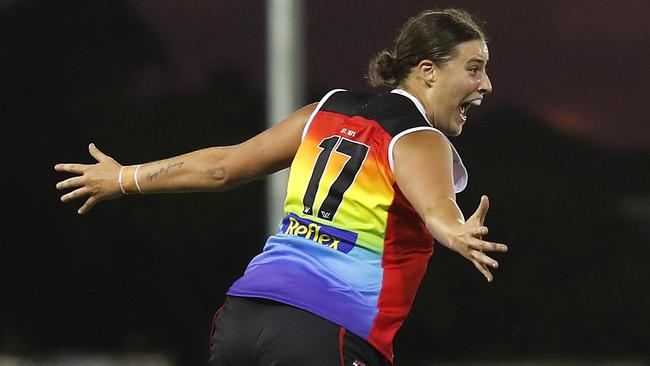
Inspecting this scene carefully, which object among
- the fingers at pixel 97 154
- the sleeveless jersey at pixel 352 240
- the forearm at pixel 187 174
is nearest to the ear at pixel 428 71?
the sleeveless jersey at pixel 352 240

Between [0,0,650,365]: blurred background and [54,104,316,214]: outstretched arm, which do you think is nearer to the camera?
[54,104,316,214]: outstretched arm

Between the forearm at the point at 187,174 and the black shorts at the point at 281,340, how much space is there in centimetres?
37

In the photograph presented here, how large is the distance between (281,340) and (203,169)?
0.52 meters

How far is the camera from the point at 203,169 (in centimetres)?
244

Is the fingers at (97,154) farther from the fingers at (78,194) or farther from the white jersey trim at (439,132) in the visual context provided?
the white jersey trim at (439,132)

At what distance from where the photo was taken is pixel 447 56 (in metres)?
2.41

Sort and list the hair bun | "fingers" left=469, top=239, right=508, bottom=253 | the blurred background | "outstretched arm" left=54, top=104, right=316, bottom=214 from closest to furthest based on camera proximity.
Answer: "fingers" left=469, top=239, right=508, bottom=253, "outstretched arm" left=54, top=104, right=316, bottom=214, the hair bun, the blurred background

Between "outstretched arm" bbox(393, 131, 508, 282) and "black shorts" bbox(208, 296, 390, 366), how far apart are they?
0.27 m

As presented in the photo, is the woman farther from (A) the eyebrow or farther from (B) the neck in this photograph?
(A) the eyebrow

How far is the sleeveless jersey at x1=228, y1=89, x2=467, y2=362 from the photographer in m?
2.12

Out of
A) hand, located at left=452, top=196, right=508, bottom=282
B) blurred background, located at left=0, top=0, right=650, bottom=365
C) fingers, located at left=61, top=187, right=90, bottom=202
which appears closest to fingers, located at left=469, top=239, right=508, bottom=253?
hand, located at left=452, top=196, right=508, bottom=282

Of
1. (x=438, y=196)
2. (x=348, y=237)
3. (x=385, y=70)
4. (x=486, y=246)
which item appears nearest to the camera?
(x=486, y=246)

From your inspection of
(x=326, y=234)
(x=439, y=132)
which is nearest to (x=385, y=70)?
(x=439, y=132)

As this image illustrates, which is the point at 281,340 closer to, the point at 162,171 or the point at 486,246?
the point at 486,246
